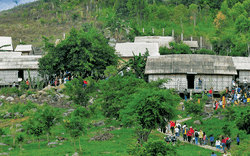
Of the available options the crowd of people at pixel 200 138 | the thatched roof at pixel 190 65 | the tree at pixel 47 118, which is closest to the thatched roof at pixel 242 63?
the thatched roof at pixel 190 65

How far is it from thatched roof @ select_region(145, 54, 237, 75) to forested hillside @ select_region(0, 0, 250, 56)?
24.8 m

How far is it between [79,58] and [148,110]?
Answer: 23647mm

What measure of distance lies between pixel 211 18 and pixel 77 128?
6909 cm

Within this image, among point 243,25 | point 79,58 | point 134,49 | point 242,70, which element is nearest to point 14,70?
point 79,58

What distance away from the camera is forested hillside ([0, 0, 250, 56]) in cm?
7375

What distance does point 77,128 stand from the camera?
26.7 meters

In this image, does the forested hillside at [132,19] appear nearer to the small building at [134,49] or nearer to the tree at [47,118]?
the small building at [134,49]

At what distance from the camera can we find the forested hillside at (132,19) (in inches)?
2904

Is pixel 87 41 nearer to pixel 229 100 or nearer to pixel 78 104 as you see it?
pixel 78 104

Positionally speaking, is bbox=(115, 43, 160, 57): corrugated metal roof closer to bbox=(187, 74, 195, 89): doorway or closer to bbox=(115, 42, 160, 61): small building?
bbox=(115, 42, 160, 61): small building

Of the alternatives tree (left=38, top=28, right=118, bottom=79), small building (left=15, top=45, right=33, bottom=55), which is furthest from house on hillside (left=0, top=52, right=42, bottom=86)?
small building (left=15, top=45, right=33, bottom=55)

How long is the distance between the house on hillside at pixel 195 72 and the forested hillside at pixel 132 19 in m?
25.7

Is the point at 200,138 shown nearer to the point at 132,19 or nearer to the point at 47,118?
the point at 47,118

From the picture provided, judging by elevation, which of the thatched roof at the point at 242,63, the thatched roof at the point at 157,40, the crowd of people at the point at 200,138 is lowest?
the crowd of people at the point at 200,138
